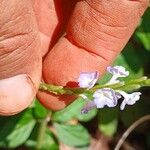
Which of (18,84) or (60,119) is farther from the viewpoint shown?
(60,119)

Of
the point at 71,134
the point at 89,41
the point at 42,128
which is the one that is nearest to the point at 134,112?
the point at 71,134

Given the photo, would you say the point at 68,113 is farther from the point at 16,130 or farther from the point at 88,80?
the point at 88,80

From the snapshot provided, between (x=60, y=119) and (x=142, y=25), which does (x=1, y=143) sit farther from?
(x=142, y=25)

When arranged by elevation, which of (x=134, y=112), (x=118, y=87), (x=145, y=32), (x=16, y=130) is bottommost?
(x=134, y=112)

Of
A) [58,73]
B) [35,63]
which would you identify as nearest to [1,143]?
[58,73]

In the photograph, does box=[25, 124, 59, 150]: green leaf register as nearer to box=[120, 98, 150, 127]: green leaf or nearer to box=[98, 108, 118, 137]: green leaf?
box=[98, 108, 118, 137]: green leaf

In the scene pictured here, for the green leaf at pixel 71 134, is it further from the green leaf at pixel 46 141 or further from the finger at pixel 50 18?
the finger at pixel 50 18

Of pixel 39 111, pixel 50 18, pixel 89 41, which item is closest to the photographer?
pixel 89 41
